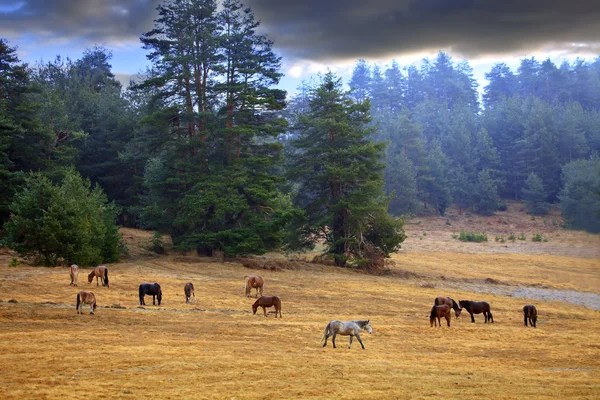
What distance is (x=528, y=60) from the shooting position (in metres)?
149

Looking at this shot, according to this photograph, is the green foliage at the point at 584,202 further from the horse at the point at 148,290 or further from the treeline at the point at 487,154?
the horse at the point at 148,290

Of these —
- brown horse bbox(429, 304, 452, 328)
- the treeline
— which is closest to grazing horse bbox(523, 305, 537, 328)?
brown horse bbox(429, 304, 452, 328)

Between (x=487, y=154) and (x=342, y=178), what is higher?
(x=487, y=154)

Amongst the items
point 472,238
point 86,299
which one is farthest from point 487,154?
point 86,299

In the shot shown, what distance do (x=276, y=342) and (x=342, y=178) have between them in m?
23.5

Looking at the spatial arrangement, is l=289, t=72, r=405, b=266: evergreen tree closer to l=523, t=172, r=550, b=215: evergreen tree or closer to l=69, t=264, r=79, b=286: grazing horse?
l=69, t=264, r=79, b=286: grazing horse

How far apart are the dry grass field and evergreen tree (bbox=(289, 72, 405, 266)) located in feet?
16.3

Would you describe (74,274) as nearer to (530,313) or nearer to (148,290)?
(148,290)

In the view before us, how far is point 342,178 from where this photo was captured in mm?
38312

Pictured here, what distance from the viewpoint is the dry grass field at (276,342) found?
11000 millimetres

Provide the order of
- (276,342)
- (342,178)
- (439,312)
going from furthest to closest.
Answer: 1. (342,178)
2. (439,312)
3. (276,342)

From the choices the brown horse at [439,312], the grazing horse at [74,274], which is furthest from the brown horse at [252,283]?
the brown horse at [439,312]

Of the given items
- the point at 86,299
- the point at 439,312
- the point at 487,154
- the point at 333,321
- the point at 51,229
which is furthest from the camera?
the point at 487,154

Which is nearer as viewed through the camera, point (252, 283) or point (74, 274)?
point (74, 274)
